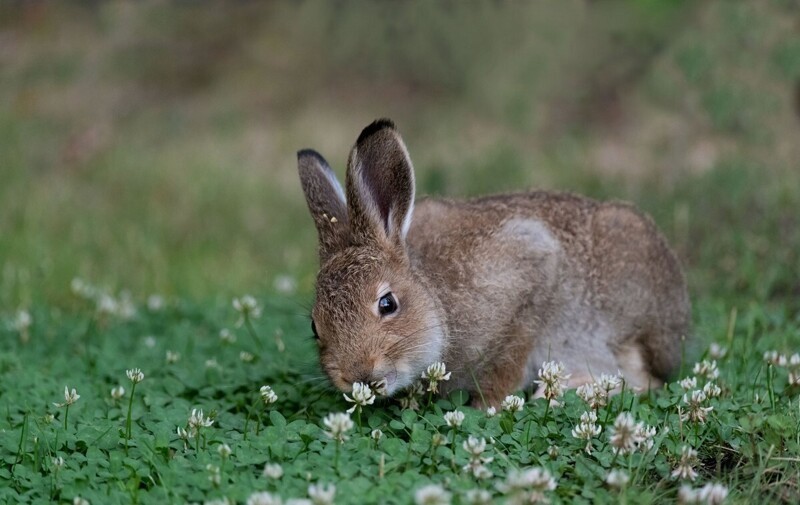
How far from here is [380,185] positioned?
621cm

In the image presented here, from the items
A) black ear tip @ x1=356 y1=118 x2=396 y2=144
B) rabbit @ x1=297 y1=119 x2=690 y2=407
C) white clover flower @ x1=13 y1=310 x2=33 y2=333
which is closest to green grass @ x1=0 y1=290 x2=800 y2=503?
rabbit @ x1=297 y1=119 x2=690 y2=407

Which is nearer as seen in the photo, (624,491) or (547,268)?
(624,491)

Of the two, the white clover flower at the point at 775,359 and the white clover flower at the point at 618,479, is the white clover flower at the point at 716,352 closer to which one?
the white clover flower at the point at 775,359

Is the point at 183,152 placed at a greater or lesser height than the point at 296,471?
greater

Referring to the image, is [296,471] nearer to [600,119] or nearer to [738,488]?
[738,488]

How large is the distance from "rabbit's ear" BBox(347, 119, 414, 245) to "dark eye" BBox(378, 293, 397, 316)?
1.44 ft

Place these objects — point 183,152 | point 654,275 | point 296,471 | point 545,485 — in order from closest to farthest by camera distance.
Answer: point 545,485 → point 296,471 → point 654,275 → point 183,152

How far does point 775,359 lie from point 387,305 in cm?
242

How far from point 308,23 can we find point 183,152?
3456 millimetres

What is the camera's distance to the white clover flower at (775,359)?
5986 mm

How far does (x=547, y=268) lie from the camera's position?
Result: 665 cm

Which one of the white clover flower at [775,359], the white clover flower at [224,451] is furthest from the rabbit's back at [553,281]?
the white clover flower at [224,451]

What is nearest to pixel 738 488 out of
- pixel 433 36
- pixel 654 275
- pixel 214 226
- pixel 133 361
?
pixel 654 275

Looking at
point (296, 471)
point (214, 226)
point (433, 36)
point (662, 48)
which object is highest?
point (433, 36)
